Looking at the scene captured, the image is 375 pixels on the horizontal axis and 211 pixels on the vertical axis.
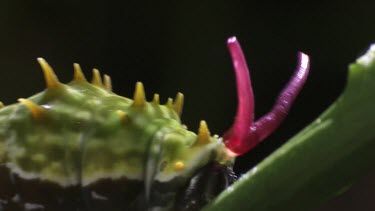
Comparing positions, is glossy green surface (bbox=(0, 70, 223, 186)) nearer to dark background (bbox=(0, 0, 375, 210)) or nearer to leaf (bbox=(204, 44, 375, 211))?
leaf (bbox=(204, 44, 375, 211))

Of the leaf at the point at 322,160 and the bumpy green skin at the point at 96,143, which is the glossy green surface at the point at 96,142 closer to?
the bumpy green skin at the point at 96,143

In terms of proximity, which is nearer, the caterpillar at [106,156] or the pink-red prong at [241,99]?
the pink-red prong at [241,99]

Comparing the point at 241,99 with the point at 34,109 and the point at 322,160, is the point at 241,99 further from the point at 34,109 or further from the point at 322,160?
the point at 34,109

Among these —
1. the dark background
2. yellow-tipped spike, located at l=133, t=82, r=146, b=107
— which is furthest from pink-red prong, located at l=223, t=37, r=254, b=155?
the dark background

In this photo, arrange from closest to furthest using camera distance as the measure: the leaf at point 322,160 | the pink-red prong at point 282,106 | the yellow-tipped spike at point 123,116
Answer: the leaf at point 322,160 → the pink-red prong at point 282,106 → the yellow-tipped spike at point 123,116

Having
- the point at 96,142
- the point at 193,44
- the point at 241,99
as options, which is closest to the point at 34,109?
the point at 96,142

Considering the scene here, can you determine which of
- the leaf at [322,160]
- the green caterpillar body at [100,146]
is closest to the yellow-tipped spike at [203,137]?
the green caterpillar body at [100,146]

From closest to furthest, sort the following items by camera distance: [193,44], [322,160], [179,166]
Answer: [322,160] < [179,166] < [193,44]
